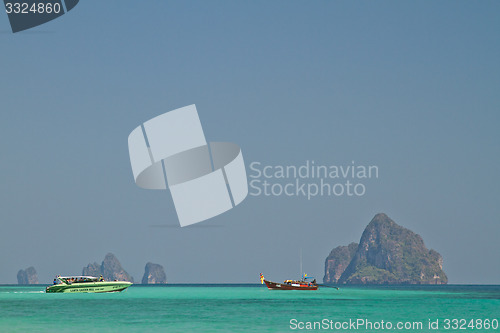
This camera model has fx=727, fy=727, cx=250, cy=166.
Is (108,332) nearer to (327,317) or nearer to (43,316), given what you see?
(43,316)

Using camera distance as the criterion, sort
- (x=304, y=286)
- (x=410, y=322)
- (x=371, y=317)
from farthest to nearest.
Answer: (x=304, y=286) → (x=371, y=317) → (x=410, y=322)

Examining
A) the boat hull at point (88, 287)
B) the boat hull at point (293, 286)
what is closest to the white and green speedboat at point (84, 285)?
the boat hull at point (88, 287)

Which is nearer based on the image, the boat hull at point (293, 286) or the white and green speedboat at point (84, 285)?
the white and green speedboat at point (84, 285)

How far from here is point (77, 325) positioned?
6488 cm

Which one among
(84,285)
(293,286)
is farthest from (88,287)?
(293,286)

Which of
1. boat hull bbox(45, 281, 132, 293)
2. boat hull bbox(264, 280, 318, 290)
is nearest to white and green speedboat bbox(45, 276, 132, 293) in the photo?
boat hull bbox(45, 281, 132, 293)

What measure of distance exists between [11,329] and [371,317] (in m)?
36.7

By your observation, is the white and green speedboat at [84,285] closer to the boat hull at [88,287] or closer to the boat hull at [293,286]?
the boat hull at [88,287]

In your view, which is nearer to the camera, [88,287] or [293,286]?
[88,287]

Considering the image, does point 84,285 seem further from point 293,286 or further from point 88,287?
point 293,286

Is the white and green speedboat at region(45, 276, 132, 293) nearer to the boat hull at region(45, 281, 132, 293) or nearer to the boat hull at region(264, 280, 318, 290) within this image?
the boat hull at region(45, 281, 132, 293)

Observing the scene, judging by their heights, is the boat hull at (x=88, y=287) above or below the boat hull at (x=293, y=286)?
below

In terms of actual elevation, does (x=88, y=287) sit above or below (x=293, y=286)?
below

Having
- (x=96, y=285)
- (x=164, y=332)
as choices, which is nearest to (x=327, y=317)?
(x=164, y=332)
